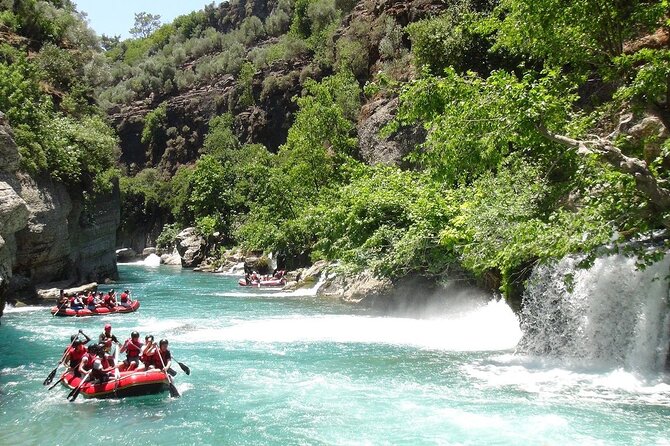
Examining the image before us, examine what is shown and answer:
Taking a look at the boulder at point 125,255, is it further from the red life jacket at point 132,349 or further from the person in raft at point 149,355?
the person in raft at point 149,355

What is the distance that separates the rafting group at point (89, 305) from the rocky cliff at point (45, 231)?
2550 millimetres

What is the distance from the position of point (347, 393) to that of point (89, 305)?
15189 millimetres

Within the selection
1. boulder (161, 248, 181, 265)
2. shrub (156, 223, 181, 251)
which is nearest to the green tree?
boulder (161, 248, 181, 265)

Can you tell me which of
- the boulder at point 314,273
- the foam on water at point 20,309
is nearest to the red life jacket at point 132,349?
the foam on water at point 20,309

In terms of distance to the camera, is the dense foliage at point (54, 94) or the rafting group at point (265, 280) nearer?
the dense foliage at point (54, 94)

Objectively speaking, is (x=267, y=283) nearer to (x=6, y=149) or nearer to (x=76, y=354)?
(x=6, y=149)

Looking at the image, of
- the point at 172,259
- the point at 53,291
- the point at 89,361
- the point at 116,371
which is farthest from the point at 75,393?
the point at 172,259

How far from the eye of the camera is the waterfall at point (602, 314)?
41.6 ft

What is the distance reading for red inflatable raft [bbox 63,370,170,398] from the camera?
12250 millimetres

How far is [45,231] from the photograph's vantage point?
27062 millimetres

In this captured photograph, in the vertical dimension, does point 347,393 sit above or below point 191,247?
below

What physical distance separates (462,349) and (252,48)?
70.3 meters

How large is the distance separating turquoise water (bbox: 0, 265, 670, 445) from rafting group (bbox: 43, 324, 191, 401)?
0.24 m

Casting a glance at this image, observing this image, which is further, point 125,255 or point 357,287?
point 125,255
